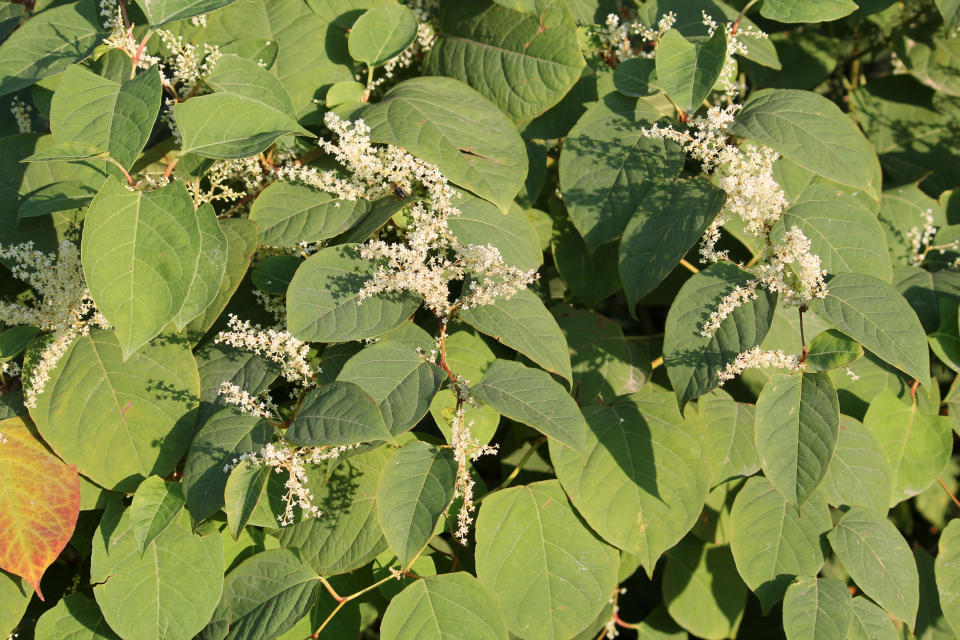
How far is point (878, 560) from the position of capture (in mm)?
1562

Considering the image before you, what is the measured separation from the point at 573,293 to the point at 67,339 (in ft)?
3.78

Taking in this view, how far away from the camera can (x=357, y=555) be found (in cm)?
145

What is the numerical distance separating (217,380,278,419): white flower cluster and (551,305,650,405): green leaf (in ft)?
2.28

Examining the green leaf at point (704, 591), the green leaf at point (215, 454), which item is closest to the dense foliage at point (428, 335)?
the green leaf at point (215, 454)

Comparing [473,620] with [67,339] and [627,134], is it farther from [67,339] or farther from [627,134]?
[627,134]

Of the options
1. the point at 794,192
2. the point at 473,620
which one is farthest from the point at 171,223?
the point at 794,192

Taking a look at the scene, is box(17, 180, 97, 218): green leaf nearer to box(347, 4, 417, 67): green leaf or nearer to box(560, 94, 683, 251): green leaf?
box(347, 4, 417, 67): green leaf

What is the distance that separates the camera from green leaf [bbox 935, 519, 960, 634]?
167cm

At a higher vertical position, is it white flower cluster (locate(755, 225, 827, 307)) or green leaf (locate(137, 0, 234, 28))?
green leaf (locate(137, 0, 234, 28))

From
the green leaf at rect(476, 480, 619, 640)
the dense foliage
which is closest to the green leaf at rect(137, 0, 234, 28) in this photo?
the dense foliage

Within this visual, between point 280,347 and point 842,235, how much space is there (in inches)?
48.5

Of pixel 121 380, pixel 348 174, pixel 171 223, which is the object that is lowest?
pixel 121 380

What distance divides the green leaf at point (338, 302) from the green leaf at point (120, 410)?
0.92 ft

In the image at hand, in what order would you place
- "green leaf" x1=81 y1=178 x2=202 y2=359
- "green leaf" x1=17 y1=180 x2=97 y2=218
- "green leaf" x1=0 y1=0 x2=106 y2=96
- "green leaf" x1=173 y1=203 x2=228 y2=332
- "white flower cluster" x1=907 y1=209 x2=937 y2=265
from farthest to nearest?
"white flower cluster" x1=907 y1=209 x2=937 y2=265
"green leaf" x1=0 y1=0 x2=106 y2=96
"green leaf" x1=17 y1=180 x2=97 y2=218
"green leaf" x1=173 y1=203 x2=228 y2=332
"green leaf" x1=81 y1=178 x2=202 y2=359
